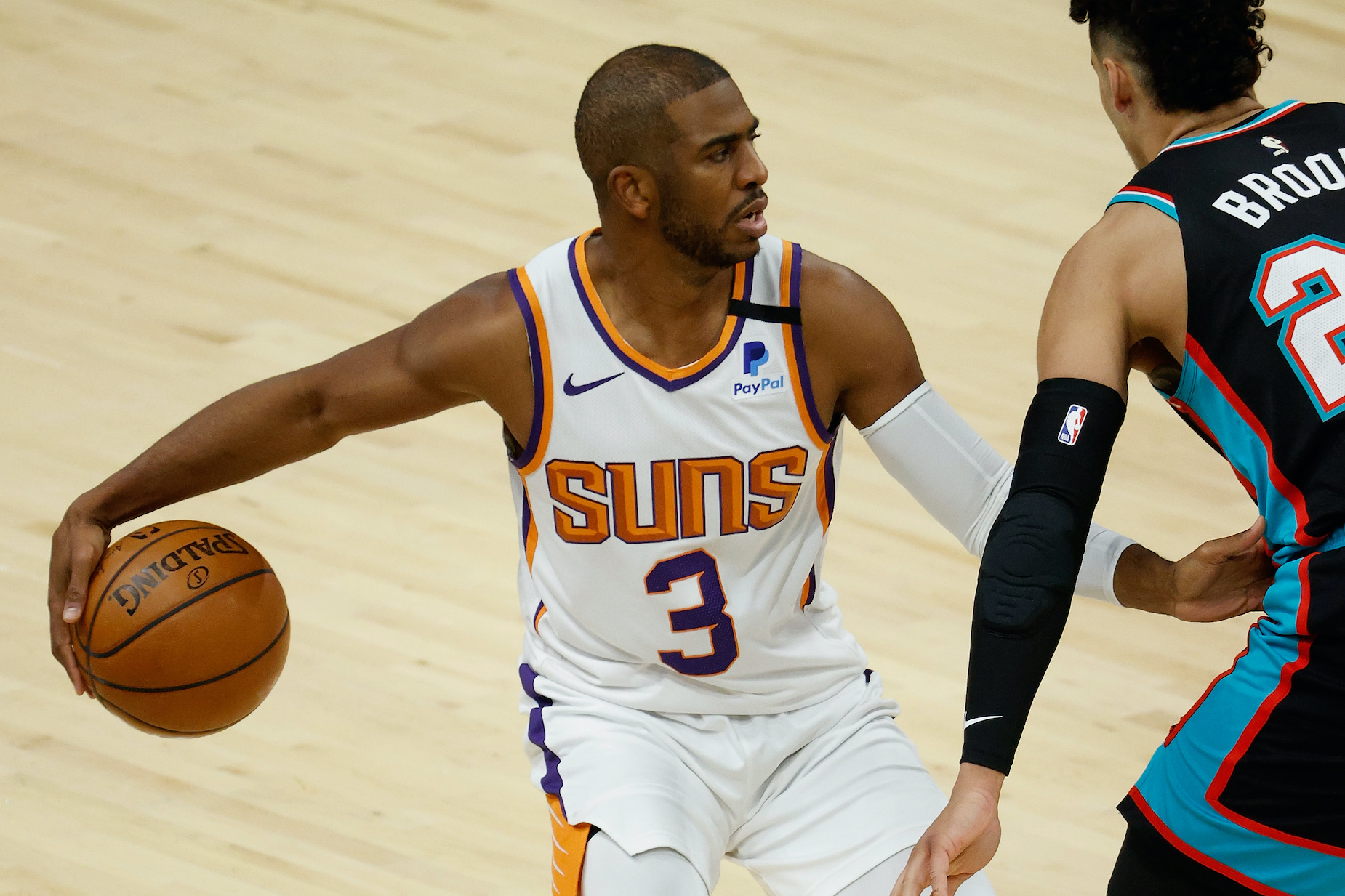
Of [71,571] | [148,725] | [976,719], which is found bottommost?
[148,725]

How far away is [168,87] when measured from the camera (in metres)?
7.82

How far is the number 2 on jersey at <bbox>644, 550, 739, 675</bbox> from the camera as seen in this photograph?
299cm

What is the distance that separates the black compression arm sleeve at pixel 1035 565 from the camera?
8.00ft

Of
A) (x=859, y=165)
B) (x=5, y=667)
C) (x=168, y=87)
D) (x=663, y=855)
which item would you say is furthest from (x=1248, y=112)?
(x=168, y=87)

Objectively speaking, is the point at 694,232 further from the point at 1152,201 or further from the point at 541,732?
the point at 541,732

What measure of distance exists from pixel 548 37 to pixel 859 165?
1.81m

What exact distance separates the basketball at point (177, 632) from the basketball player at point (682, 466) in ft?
0.21

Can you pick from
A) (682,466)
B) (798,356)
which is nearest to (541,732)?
(682,466)

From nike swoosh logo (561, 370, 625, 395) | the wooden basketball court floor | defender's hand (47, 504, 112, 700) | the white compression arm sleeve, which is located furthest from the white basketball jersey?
the wooden basketball court floor

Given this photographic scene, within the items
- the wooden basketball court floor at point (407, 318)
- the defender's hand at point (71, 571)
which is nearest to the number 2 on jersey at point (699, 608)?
the defender's hand at point (71, 571)

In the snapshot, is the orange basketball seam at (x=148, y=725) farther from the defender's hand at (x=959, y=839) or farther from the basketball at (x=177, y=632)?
the defender's hand at (x=959, y=839)

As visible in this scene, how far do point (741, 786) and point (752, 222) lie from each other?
3.03 feet

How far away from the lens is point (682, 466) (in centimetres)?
296

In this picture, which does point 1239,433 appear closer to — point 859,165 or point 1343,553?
point 1343,553
